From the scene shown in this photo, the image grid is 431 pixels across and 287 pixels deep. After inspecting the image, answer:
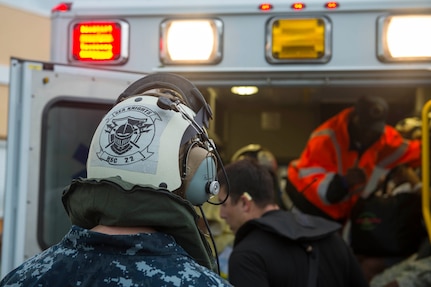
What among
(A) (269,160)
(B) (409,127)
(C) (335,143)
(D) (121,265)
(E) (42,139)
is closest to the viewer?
(D) (121,265)

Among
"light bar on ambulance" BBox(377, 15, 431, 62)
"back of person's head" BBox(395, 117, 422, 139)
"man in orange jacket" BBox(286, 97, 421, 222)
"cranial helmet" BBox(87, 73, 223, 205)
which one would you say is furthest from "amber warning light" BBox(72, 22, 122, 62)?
"back of person's head" BBox(395, 117, 422, 139)

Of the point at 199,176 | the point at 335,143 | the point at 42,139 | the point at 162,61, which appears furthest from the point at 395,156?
the point at 199,176

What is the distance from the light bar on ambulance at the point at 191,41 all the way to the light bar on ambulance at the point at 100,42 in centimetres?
18

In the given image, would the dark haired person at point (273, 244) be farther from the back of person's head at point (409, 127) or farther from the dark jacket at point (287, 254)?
the back of person's head at point (409, 127)

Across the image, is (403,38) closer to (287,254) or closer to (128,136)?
(287,254)

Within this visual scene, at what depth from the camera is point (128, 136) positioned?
1306 millimetres

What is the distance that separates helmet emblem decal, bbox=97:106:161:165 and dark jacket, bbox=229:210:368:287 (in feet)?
4.69

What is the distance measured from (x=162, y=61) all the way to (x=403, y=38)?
3.35 ft

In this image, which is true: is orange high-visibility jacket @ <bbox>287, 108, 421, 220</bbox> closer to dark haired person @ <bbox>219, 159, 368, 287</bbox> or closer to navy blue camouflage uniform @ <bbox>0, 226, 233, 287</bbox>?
dark haired person @ <bbox>219, 159, 368, 287</bbox>

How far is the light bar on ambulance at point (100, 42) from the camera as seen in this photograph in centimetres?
301

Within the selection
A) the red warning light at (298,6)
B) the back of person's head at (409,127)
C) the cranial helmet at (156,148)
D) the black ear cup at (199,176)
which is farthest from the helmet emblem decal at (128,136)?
the back of person's head at (409,127)

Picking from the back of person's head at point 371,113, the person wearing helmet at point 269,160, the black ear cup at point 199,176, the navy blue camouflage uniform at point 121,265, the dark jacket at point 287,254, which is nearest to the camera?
the navy blue camouflage uniform at point 121,265

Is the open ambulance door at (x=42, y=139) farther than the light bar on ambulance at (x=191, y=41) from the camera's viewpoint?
No

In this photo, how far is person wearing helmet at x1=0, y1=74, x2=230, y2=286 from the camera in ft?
3.99
